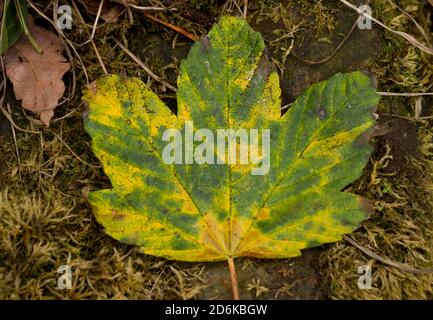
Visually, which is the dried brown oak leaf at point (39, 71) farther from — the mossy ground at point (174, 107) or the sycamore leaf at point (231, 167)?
the sycamore leaf at point (231, 167)

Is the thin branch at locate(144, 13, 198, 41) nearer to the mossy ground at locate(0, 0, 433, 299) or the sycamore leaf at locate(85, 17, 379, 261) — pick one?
the mossy ground at locate(0, 0, 433, 299)

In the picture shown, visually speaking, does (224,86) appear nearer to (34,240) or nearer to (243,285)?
(243,285)

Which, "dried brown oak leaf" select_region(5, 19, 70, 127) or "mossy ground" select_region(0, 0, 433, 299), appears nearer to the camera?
"mossy ground" select_region(0, 0, 433, 299)

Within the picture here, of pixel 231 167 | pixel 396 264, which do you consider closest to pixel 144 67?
pixel 231 167

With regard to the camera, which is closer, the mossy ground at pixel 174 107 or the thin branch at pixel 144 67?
the mossy ground at pixel 174 107

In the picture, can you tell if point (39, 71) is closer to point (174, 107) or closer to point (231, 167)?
point (174, 107)

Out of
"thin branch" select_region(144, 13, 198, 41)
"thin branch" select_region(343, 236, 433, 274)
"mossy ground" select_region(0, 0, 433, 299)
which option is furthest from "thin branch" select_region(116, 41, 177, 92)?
"thin branch" select_region(343, 236, 433, 274)

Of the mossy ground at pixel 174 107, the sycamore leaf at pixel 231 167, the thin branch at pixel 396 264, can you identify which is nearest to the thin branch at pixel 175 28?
the mossy ground at pixel 174 107
